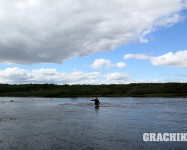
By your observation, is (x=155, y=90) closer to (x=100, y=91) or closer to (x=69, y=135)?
(x=100, y=91)

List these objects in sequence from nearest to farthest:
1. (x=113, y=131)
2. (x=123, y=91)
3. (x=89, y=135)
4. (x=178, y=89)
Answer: (x=89, y=135), (x=113, y=131), (x=178, y=89), (x=123, y=91)

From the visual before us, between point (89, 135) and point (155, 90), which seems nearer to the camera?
point (89, 135)

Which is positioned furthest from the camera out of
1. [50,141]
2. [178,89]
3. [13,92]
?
[13,92]

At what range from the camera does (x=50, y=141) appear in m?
21.3

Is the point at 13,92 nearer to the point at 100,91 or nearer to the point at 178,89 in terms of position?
the point at 100,91

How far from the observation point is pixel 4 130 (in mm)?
27125

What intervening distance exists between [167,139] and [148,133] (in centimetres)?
297

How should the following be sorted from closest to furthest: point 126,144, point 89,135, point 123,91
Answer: point 126,144 < point 89,135 < point 123,91

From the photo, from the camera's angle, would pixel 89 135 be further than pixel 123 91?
No

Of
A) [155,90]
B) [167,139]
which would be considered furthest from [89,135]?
[155,90]

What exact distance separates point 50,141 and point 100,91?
129 meters

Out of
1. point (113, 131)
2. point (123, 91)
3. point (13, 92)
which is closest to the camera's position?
point (113, 131)

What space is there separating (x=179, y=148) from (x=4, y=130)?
21.2 meters

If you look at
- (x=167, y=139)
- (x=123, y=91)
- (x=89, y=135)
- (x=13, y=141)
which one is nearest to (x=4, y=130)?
(x=13, y=141)
